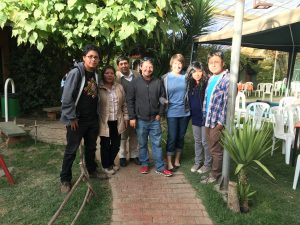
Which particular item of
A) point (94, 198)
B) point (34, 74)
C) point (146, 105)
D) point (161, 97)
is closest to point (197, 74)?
point (161, 97)

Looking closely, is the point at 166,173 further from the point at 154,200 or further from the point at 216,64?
the point at 216,64

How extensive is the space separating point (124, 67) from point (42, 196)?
6.47 feet

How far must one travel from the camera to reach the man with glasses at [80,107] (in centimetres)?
350

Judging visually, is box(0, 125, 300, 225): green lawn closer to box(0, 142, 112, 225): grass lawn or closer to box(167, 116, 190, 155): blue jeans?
box(0, 142, 112, 225): grass lawn

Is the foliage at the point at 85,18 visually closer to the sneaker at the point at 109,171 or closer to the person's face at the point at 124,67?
the person's face at the point at 124,67

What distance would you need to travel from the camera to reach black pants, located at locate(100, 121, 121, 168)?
4.23m

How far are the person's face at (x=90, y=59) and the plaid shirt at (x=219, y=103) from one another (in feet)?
4.66

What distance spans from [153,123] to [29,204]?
5.84ft

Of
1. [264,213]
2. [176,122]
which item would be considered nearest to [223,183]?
[264,213]

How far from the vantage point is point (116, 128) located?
4.27 meters

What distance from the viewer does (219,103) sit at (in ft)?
12.4

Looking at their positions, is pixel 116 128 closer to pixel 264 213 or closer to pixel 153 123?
pixel 153 123

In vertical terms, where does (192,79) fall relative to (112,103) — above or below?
above

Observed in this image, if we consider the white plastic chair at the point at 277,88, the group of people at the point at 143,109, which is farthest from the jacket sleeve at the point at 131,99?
the white plastic chair at the point at 277,88
